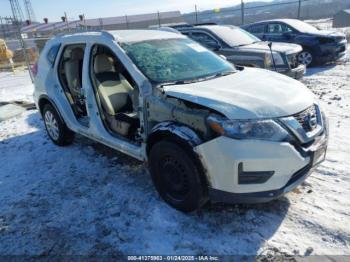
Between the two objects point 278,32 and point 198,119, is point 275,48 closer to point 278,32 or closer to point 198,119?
point 278,32

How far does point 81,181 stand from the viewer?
4082mm

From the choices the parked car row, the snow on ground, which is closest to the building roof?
the snow on ground

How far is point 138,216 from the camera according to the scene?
3.25 metres

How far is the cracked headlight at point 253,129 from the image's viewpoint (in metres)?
2.63

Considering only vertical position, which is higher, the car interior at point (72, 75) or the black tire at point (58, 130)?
the car interior at point (72, 75)

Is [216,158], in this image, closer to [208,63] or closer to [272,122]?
[272,122]

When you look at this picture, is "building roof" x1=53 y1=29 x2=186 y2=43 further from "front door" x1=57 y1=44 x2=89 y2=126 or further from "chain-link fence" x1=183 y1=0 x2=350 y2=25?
"chain-link fence" x1=183 y1=0 x2=350 y2=25

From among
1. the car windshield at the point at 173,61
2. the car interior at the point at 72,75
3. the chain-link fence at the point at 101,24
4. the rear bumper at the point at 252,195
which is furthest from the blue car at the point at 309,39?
the rear bumper at the point at 252,195

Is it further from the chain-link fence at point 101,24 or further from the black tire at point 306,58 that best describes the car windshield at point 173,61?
the chain-link fence at point 101,24

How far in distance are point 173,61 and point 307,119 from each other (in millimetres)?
1674

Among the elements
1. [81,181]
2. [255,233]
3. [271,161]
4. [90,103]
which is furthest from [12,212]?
[271,161]

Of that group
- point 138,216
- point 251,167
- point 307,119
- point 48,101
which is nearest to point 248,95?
point 307,119

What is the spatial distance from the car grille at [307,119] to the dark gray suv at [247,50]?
4.21 m

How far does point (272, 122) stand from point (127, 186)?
1.97m
